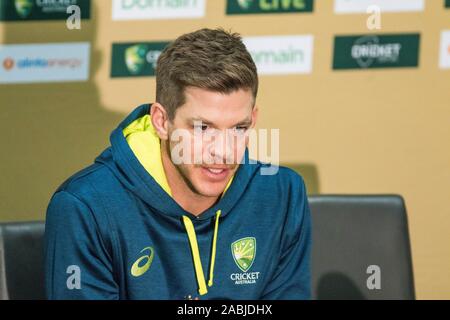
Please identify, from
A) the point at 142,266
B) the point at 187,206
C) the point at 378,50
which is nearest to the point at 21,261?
the point at 142,266

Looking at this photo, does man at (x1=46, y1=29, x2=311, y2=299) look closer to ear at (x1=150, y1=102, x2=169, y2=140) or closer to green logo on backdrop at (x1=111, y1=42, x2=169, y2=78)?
ear at (x1=150, y1=102, x2=169, y2=140)

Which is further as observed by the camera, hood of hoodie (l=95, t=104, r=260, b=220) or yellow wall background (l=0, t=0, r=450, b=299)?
yellow wall background (l=0, t=0, r=450, b=299)

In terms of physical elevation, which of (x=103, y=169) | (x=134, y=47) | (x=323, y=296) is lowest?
(x=323, y=296)

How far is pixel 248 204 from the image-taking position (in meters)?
2.31

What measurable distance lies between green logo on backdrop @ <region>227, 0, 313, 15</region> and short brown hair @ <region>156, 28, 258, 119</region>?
142 cm

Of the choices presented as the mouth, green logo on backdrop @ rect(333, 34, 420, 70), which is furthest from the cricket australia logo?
green logo on backdrop @ rect(333, 34, 420, 70)

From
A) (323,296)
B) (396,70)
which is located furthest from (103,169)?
(396,70)

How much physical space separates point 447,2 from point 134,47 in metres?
1.15

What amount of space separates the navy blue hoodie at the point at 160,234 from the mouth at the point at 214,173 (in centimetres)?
13

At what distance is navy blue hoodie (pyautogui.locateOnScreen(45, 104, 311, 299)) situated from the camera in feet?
6.81

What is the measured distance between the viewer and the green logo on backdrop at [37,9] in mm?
3529

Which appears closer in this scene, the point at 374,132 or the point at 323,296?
the point at 323,296

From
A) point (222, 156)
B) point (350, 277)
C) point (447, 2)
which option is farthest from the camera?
point (447, 2)
